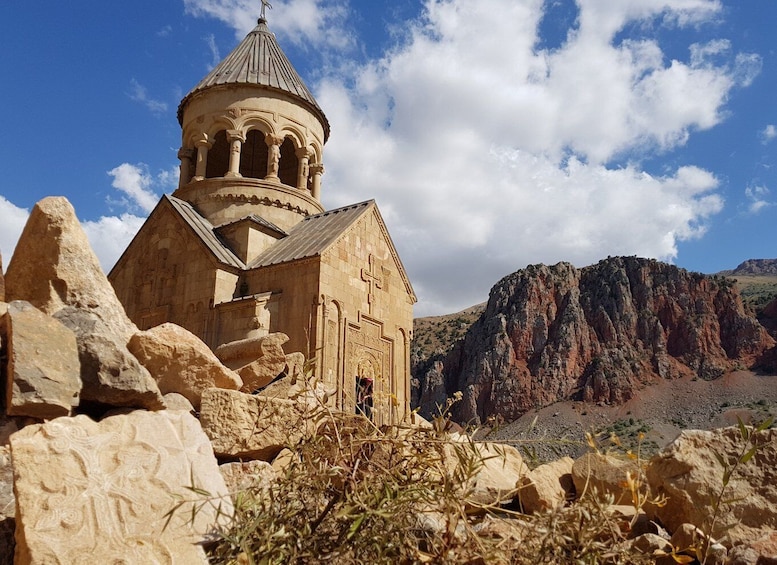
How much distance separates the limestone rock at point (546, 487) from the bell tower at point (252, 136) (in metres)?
7.47

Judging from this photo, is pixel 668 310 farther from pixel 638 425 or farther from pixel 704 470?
pixel 704 470

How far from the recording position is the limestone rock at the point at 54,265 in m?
2.96

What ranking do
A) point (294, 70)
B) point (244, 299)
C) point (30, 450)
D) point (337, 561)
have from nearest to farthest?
1. point (337, 561)
2. point (30, 450)
3. point (244, 299)
4. point (294, 70)

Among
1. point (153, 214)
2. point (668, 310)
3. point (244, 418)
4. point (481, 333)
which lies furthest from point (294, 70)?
point (668, 310)

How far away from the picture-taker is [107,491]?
80.2 inches

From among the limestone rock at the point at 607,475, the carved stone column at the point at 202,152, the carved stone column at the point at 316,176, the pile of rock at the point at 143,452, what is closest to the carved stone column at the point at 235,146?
the carved stone column at the point at 202,152

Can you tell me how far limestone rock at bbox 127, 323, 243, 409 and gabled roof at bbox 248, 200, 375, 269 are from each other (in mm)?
5082

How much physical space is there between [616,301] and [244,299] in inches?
1725

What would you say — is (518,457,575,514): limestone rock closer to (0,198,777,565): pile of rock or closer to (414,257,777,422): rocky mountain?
(0,198,777,565): pile of rock

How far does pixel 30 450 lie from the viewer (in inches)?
80.5

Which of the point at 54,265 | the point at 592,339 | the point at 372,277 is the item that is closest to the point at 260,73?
the point at 372,277

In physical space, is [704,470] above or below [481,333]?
below

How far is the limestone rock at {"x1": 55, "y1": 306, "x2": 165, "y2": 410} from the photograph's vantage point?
8.11 feet

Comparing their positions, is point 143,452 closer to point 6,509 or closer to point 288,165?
point 6,509
